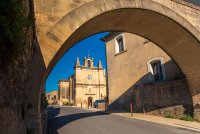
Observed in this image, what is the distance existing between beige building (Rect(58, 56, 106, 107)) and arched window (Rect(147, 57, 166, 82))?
105 ft

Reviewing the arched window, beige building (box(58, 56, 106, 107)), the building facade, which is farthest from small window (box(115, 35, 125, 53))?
beige building (box(58, 56, 106, 107))

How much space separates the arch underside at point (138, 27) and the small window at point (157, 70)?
457cm

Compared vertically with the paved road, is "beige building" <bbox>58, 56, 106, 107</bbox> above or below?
above

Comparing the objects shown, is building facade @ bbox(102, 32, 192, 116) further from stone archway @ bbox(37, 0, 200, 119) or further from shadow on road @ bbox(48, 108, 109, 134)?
shadow on road @ bbox(48, 108, 109, 134)

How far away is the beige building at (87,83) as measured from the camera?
4738 cm

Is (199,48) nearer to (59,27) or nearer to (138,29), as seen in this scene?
(138,29)

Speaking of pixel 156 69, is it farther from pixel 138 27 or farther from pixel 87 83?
pixel 87 83

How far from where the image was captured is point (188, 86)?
435 inches

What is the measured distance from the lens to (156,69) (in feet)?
51.7

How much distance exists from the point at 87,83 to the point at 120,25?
135 ft

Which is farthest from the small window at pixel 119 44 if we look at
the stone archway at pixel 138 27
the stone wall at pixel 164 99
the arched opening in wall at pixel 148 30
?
the stone archway at pixel 138 27

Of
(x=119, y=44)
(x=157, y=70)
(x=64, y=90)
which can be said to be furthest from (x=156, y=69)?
(x=64, y=90)

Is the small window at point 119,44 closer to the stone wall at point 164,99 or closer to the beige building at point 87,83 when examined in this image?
the stone wall at point 164,99

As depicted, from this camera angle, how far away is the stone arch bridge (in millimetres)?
5656
